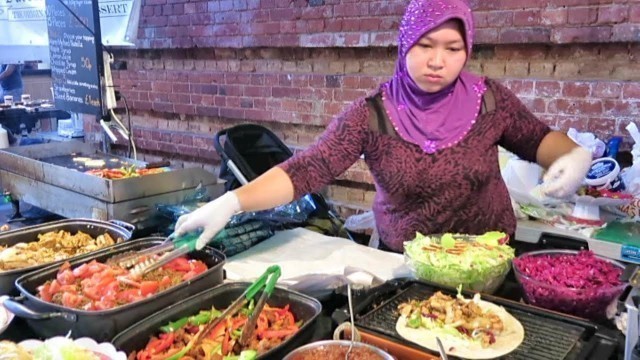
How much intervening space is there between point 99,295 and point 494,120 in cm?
132

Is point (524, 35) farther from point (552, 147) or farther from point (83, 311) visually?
point (83, 311)

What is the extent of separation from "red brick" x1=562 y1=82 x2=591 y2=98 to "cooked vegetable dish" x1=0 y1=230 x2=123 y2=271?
2211mm

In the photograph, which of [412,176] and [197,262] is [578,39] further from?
[197,262]

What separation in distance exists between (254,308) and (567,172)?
3.40ft

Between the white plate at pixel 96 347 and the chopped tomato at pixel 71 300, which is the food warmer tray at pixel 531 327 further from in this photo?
the chopped tomato at pixel 71 300

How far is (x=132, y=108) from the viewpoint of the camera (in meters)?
5.14

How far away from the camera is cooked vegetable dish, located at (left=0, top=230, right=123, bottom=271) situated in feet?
5.47

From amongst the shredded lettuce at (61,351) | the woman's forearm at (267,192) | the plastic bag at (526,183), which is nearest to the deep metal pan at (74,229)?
the woman's forearm at (267,192)

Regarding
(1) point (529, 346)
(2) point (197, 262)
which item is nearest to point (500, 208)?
(1) point (529, 346)

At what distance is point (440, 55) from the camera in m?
1.74

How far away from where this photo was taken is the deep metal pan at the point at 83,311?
1.26 metres

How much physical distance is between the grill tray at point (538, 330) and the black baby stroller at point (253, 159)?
161cm

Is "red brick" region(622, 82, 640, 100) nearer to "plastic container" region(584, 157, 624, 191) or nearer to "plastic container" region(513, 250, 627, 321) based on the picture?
"plastic container" region(584, 157, 624, 191)

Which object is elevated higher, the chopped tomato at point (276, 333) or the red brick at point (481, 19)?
the red brick at point (481, 19)
